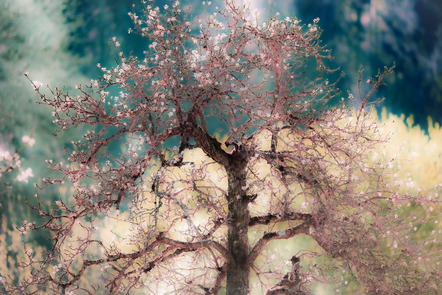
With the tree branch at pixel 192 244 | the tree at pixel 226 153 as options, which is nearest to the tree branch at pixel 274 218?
the tree at pixel 226 153

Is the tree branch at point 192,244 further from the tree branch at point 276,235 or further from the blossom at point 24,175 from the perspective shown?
the blossom at point 24,175

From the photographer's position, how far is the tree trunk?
12.9 ft

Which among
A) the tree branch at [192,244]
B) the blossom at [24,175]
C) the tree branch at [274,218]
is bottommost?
the tree branch at [192,244]

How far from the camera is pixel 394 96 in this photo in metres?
7.08

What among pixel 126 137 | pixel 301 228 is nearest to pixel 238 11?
pixel 126 137

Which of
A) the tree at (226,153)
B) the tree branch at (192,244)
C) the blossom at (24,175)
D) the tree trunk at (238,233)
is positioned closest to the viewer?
the tree at (226,153)

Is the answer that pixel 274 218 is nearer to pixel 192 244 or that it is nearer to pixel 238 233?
pixel 238 233

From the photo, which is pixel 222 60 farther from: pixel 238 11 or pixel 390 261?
pixel 390 261

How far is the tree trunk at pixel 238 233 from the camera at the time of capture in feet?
12.9

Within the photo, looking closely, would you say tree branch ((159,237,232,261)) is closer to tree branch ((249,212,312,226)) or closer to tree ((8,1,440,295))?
tree ((8,1,440,295))

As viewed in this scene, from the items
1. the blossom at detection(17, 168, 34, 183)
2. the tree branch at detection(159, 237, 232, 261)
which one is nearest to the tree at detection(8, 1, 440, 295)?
the tree branch at detection(159, 237, 232, 261)

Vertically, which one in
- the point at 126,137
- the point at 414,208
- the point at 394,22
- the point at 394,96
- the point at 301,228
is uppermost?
the point at 394,22

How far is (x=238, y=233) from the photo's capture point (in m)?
3.95

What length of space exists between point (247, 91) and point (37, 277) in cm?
200
